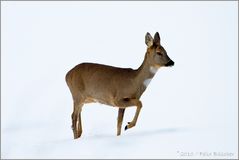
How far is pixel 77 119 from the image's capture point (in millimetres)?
15180

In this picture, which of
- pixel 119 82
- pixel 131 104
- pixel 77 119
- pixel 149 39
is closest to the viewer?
pixel 131 104

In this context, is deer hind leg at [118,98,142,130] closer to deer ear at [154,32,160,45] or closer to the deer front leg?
the deer front leg

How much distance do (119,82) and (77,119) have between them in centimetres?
121

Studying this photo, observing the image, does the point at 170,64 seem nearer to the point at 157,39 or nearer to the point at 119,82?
the point at 157,39

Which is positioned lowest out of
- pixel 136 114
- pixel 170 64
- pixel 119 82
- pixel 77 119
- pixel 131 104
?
pixel 77 119

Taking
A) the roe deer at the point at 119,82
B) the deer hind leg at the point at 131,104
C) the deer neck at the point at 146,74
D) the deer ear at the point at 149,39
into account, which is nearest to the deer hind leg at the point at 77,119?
the roe deer at the point at 119,82

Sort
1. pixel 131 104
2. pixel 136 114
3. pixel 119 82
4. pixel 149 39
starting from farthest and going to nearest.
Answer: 1. pixel 119 82
2. pixel 149 39
3. pixel 131 104
4. pixel 136 114

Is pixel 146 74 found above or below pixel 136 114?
above

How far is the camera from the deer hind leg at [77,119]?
49.4 ft

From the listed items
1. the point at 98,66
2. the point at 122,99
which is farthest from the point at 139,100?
the point at 98,66

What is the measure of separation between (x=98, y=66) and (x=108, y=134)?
3.88 ft

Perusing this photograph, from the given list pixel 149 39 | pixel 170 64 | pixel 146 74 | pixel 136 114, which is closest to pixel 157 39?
pixel 149 39

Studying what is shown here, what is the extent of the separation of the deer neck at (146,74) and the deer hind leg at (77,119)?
1.25m

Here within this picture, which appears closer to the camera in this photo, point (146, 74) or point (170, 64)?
point (170, 64)
